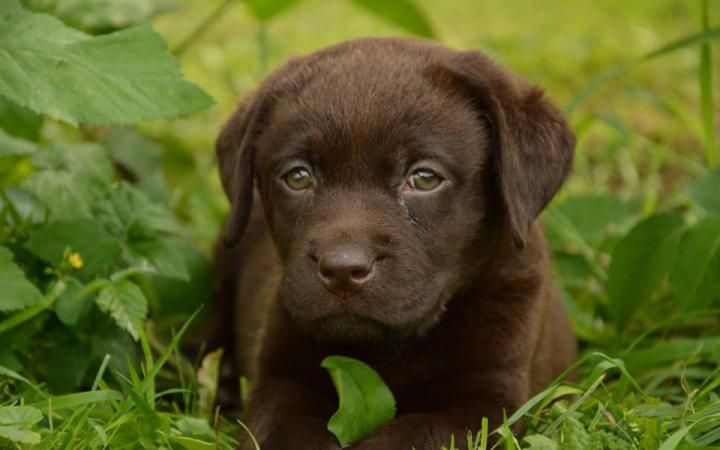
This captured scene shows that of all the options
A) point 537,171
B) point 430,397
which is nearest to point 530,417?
point 430,397

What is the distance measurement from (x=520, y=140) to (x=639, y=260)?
1023mm

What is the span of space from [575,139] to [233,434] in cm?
136

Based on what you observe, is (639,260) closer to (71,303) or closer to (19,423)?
(71,303)

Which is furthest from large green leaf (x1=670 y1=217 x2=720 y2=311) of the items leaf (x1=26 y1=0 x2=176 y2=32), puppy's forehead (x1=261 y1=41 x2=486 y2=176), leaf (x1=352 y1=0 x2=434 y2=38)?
leaf (x1=26 y1=0 x2=176 y2=32)

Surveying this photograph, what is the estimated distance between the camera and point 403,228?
332cm

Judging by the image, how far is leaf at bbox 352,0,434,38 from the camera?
5.06 meters

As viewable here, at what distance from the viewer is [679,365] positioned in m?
4.11

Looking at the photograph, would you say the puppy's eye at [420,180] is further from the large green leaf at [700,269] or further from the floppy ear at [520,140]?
the large green leaf at [700,269]

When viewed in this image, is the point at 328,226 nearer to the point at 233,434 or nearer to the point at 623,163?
the point at 233,434

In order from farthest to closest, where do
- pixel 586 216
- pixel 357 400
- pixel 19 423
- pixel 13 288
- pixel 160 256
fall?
pixel 586 216, pixel 160 256, pixel 13 288, pixel 357 400, pixel 19 423

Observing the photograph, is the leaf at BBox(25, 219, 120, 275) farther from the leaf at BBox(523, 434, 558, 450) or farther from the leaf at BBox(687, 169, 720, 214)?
the leaf at BBox(687, 169, 720, 214)

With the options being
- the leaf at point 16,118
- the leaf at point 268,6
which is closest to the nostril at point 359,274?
the leaf at point 16,118

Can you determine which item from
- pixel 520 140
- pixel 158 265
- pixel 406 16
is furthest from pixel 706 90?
pixel 158 265

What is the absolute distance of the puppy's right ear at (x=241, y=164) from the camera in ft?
12.4
